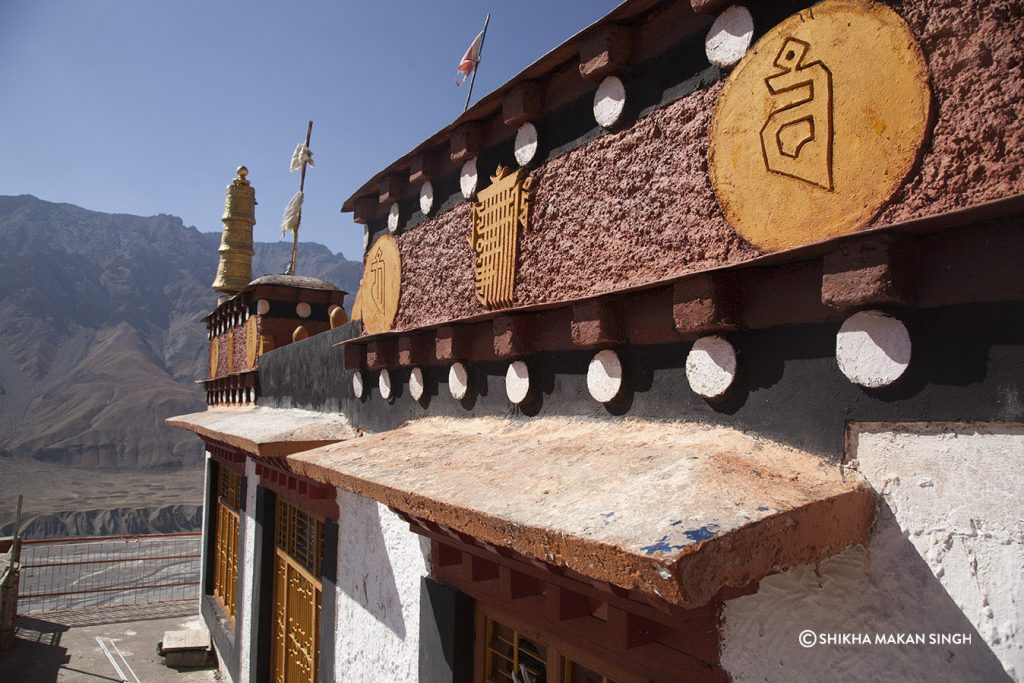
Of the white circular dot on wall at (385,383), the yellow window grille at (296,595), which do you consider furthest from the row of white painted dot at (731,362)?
the yellow window grille at (296,595)

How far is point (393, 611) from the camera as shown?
12.0 feet

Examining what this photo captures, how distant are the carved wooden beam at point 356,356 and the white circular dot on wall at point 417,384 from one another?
0.74m

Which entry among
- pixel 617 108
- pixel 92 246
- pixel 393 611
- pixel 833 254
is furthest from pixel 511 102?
pixel 92 246

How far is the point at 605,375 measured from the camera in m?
2.38

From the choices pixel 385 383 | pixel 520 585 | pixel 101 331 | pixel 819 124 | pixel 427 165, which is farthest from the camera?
pixel 101 331

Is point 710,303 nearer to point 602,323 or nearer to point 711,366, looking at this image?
point 711,366

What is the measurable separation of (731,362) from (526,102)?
1.49m

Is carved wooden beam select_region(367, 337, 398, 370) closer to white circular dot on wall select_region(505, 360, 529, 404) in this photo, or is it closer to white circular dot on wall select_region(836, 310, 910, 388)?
white circular dot on wall select_region(505, 360, 529, 404)

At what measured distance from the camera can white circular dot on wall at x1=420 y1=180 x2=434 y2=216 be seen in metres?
3.68

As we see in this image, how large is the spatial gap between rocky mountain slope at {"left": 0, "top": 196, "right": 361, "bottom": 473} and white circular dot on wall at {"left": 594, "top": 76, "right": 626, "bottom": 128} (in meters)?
39.7

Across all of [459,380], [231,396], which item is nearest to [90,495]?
[231,396]

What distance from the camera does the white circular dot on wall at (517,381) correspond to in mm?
2795

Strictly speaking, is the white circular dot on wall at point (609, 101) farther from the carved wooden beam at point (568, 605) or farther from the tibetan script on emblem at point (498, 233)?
the carved wooden beam at point (568, 605)

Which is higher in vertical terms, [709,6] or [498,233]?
[709,6]
